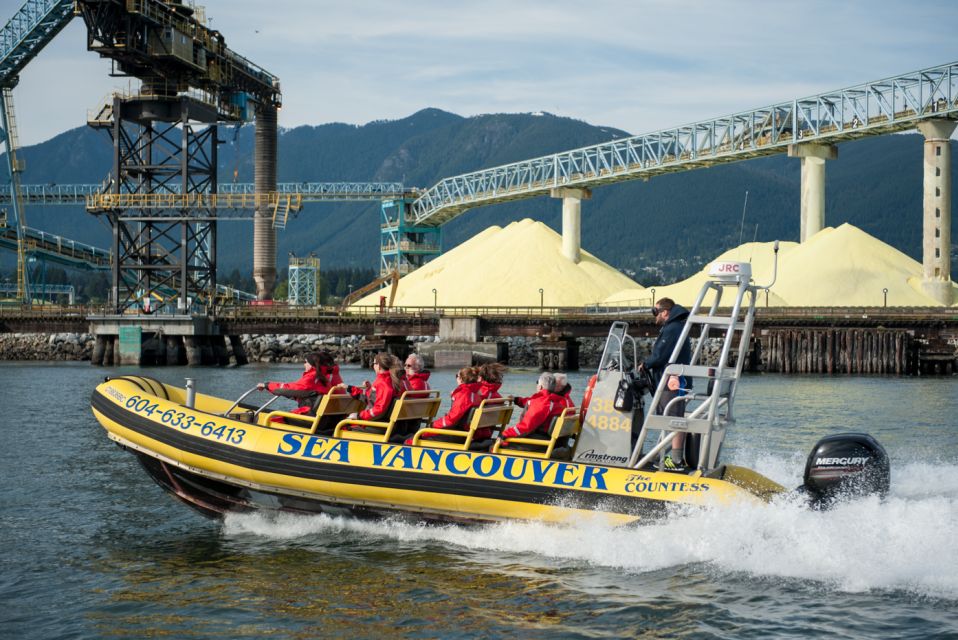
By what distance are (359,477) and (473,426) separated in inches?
60.5

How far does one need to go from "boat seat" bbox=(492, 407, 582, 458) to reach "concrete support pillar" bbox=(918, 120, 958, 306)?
65079mm

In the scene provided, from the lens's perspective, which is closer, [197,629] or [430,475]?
[197,629]

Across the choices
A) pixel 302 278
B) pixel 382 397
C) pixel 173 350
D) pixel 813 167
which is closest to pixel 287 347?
pixel 173 350

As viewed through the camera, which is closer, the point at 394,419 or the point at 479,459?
the point at 479,459

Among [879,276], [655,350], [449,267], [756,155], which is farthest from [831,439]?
[449,267]

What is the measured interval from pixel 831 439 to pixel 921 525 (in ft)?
4.23

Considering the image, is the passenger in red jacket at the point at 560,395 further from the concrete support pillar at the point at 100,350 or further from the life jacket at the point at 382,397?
the concrete support pillar at the point at 100,350

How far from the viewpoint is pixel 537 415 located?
43.7 ft

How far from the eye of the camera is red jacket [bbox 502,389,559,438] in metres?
13.3

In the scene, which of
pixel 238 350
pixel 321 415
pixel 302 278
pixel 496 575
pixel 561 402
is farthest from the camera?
pixel 302 278

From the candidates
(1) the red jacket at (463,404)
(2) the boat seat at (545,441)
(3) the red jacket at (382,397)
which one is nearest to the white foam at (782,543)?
(2) the boat seat at (545,441)

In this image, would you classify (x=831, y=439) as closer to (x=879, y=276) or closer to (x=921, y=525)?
(x=921, y=525)

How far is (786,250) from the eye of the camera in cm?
9138

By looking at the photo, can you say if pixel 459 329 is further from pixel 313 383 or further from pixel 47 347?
pixel 313 383
